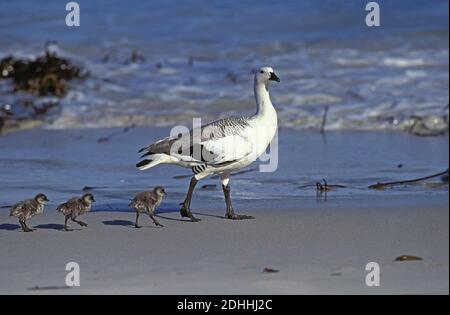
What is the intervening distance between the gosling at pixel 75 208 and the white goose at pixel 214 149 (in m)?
0.58

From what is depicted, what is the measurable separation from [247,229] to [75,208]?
1.40m

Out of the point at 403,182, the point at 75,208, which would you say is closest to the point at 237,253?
the point at 75,208

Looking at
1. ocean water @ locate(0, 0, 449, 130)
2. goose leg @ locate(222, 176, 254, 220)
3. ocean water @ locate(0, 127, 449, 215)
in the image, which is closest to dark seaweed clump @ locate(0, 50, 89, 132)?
ocean water @ locate(0, 0, 449, 130)

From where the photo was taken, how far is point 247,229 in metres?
8.32

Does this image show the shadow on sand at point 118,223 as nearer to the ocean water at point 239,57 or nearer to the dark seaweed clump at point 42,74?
the ocean water at point 239,57

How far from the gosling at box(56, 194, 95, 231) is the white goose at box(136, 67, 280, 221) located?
0.58 m

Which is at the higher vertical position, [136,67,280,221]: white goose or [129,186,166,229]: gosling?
[136,67,280,221]: white goose

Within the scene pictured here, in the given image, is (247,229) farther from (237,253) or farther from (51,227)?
(51,227)

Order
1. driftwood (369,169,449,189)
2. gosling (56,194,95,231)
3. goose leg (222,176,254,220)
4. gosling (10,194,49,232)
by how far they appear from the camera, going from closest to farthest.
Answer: gosling (10,194,49,232), gosling (56,194,95,231), goose leg (222,176,254,220), driftwood (369,169,449,189)

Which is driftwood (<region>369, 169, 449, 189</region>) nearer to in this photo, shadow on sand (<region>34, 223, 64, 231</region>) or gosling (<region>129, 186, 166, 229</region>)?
gosling (<region>129, 186, 166, 229</region>)

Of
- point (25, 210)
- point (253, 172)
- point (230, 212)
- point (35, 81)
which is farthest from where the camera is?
point (35, 81)

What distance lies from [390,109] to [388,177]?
12.8 feet

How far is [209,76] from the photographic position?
17.1 metres

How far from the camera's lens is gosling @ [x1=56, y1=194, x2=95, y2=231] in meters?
8.35
